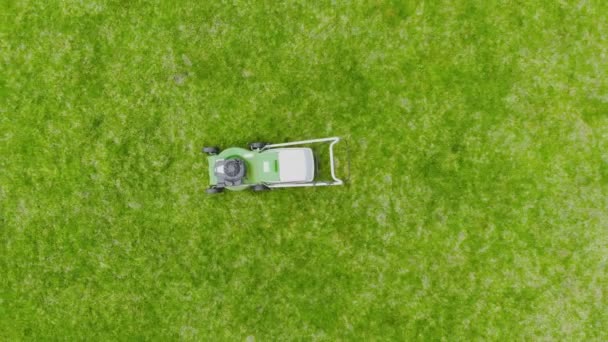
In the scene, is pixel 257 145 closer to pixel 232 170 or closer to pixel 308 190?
pixel 232 170

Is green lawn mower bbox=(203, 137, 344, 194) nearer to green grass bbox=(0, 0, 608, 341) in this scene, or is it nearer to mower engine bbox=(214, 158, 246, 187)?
mower engine bbox=(214, 158, 246, 187)

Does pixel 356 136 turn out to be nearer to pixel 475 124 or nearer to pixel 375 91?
pixel 375 91

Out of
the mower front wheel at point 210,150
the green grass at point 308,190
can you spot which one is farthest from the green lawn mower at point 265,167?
the green grass at point 308,190

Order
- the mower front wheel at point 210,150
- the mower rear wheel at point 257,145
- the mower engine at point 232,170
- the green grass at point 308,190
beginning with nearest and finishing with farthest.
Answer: the mower engine at point 232,170 < the green grass at point 308,190 < the mower rear wheel at point 257,145 < the mower front wheel at point 210,150

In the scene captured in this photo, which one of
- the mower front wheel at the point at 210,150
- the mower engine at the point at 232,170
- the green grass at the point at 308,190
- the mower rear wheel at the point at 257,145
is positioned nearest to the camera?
the mower engine at the point at 232,170

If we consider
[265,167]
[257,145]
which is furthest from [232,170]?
[257,145]

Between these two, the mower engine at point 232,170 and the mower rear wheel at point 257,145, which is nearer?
the mower engine at point 232,170

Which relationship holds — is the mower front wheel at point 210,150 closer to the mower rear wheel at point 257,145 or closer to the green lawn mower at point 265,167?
the green lawn mower at point 265,167
